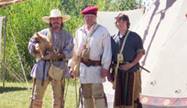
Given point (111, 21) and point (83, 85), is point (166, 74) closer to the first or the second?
point (83, 85)

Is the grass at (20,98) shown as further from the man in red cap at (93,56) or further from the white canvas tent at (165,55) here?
the man in red cap at (93,56)

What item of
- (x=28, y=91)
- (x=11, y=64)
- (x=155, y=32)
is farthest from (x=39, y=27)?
(x=155, y=32)

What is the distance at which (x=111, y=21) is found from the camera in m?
8.80

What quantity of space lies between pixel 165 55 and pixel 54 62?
4.38ft

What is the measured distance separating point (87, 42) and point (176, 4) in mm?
1553

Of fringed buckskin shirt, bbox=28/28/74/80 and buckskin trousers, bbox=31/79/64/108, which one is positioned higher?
fringed buckskin shirt, bbox=28/28/74/80

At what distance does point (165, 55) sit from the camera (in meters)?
7.07

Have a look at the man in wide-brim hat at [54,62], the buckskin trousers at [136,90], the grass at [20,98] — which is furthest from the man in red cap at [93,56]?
the grass at [20,98]

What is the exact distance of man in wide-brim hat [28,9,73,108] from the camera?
6926 mm

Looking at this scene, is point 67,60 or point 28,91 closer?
point 67,60

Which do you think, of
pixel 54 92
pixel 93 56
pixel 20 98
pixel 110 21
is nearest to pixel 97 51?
pixel 93 56

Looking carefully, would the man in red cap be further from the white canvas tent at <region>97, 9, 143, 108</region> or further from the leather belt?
the white canvas tent at <region>97, 9, 143, 108</region>

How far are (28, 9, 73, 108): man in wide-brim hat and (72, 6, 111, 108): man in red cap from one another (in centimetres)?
53

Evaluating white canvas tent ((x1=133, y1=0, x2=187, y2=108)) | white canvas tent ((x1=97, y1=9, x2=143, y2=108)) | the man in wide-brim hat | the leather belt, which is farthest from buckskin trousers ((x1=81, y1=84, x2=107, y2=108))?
Answer: white canvas tent ((x1=97, y1=9, x2=143, y2=108))
